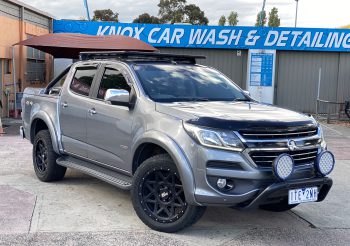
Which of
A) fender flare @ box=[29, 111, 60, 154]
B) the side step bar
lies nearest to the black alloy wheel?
the side step bar

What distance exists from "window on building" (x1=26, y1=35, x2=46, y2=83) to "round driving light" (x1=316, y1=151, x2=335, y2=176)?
47.6ft

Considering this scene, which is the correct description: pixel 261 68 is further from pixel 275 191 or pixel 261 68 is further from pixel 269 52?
pixel 275 191

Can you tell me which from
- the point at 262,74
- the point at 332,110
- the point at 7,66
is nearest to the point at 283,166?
the point at 7,66

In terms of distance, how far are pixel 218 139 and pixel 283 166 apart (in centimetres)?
65

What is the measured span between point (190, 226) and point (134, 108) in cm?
143

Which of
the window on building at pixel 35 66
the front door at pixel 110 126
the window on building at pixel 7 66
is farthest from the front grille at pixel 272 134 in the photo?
the window on building at pixel 35 66

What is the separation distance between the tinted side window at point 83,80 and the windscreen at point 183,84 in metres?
0.87

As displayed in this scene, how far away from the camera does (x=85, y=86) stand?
21.6 feet

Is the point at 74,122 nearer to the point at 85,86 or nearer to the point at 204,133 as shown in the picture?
the point at 85,86

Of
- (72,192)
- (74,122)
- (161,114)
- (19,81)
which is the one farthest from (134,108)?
(19,81)

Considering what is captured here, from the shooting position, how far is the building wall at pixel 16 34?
15555 millimetres

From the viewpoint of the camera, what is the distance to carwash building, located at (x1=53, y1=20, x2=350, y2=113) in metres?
19.0

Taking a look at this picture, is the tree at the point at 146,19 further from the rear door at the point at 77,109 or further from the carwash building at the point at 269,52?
the rear door at the point at 77,109

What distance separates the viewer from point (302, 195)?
191 inches
